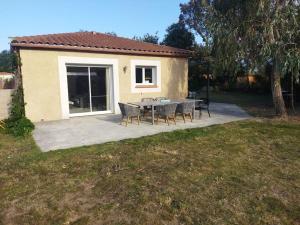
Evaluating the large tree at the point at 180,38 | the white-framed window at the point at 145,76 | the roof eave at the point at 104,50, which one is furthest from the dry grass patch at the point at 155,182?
the large tree at the point at 180,38

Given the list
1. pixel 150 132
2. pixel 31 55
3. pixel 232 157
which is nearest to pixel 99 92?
pixel 31 55

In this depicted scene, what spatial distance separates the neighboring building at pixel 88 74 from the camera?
11203mm

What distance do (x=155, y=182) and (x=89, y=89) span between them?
8.86 metres

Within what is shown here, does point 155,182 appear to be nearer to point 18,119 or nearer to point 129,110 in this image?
point 129,110

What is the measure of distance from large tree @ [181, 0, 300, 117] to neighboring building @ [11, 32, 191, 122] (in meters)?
3.40

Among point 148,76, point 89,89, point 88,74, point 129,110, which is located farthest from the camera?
point 148,76

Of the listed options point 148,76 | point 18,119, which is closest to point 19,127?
point 18,119

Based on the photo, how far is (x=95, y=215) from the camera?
3.95 m

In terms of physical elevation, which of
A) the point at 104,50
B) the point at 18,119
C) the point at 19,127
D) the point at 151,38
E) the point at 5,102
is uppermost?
the point at 151,38

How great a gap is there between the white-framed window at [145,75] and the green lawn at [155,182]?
6.93 metres

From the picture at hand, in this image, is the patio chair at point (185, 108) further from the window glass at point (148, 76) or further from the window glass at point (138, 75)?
the window glass at point (148, 76)

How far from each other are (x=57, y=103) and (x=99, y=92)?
7.57 ft

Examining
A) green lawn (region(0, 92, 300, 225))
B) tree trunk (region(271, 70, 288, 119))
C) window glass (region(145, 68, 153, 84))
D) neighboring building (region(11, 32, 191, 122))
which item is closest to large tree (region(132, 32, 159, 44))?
neighboring building (region(11, 32, 191, 122))

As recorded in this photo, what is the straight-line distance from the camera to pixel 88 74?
12.9 metres
